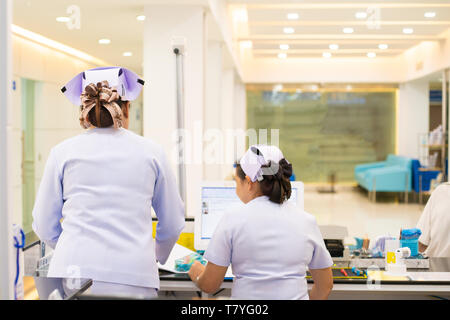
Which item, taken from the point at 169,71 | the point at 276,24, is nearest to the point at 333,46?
the point at 276,24

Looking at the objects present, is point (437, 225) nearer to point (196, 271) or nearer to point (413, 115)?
point (196, 271)

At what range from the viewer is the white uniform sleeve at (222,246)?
2.06 meters

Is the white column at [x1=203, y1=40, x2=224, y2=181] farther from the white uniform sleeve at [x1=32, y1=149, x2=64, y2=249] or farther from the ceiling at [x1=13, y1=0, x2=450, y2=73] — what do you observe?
the white uniform sleeve at [x1=32, y1=149, x2=64, y2=249]

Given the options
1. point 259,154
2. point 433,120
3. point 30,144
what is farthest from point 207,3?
point 433,120

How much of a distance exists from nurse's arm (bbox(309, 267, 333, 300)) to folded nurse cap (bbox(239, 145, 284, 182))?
437mm

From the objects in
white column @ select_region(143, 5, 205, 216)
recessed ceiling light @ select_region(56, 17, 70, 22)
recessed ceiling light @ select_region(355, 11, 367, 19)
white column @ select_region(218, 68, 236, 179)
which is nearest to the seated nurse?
white column @ select_region(143, 5, 205, 216)

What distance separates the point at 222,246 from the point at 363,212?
892 cm

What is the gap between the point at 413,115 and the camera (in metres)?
14.2

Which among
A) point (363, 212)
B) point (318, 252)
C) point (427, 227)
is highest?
point (318, 252)

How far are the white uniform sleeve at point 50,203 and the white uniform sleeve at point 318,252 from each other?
38.1 inches

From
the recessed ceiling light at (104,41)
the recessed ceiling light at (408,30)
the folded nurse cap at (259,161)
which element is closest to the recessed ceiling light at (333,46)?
the recessed ceiling light at (408,30)

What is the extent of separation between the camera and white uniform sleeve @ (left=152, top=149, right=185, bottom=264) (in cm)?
218

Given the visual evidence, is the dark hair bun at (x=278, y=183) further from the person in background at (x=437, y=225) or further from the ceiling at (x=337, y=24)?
the ceiling at (x=337, y=24)
